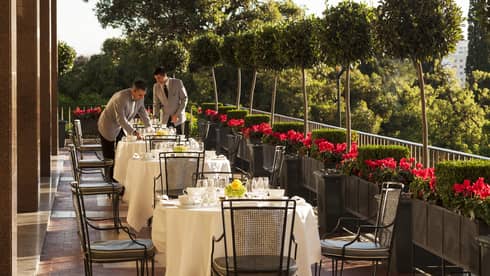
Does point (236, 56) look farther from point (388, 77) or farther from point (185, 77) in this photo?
point (388, 77)

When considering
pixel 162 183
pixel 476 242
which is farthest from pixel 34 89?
pixel 476 242

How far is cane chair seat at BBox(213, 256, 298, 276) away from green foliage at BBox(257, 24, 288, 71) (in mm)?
9249

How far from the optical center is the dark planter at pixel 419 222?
26.6 feet

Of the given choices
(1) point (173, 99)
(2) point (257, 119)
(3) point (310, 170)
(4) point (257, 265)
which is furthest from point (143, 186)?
(2) point (257, 119)

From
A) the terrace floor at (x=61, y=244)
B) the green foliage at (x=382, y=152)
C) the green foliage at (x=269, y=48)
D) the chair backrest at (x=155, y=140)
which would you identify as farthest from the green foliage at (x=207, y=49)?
the green foliage at (x=382, y=152)

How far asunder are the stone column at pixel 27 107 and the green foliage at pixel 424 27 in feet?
15.1

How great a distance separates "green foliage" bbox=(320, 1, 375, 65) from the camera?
11336 millimetres

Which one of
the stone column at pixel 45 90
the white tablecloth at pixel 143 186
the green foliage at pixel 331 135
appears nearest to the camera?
the white tablecloth at pixel 143 186

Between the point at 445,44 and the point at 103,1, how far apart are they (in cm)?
3199

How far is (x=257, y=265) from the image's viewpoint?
6.15 meters

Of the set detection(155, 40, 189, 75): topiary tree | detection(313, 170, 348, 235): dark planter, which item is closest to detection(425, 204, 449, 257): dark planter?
detection(313, 170, 348, 235): dark planter

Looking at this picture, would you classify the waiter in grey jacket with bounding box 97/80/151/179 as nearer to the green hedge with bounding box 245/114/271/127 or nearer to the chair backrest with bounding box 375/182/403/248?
the green hedge with bounding box 245/114/271/127

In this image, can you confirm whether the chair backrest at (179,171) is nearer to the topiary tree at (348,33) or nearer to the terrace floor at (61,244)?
the terrace floor at (61,244)

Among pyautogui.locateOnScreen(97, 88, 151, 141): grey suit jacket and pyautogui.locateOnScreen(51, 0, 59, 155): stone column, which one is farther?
pyautogui.locateOnScreen(51, 0, 59, 155): stone column
